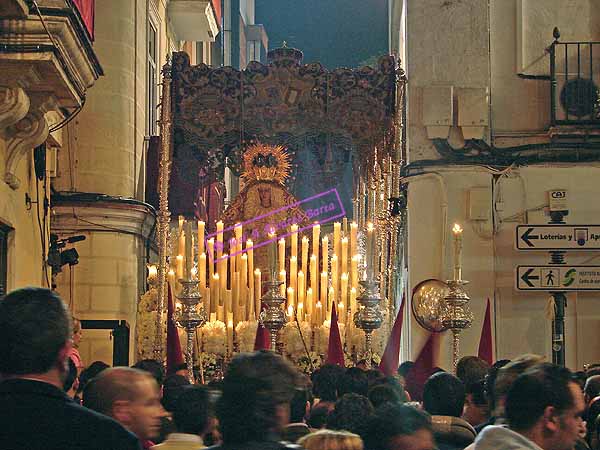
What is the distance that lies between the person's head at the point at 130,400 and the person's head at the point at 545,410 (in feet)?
3.90

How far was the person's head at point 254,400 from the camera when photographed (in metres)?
4.23

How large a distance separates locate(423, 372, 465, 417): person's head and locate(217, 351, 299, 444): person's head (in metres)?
2.81

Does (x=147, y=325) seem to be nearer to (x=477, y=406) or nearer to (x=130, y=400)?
(x=477, y=406)

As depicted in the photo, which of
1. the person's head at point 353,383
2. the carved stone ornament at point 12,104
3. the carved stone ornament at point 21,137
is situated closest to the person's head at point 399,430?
the person's head at point 353,383

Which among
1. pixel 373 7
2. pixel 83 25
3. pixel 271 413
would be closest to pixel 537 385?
pixel 271 413

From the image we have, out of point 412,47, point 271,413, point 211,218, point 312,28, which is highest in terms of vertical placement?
point 312,28

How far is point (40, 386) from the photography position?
3957 millimetres

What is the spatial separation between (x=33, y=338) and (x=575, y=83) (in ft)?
42.8

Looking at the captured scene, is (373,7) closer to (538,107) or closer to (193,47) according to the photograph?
(193,47)

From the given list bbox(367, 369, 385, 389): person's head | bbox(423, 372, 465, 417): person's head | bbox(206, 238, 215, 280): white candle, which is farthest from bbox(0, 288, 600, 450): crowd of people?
bbox(206, 238, 215, 280): white candle

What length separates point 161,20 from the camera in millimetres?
23359

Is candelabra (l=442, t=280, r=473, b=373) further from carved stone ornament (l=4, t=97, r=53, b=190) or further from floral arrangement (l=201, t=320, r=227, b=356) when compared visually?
carved stone ornament (l=4, t=97, r=53, b=190)

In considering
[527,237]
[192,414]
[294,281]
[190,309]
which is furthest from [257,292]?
[192,414]

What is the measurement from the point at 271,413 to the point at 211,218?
62.6 ft
